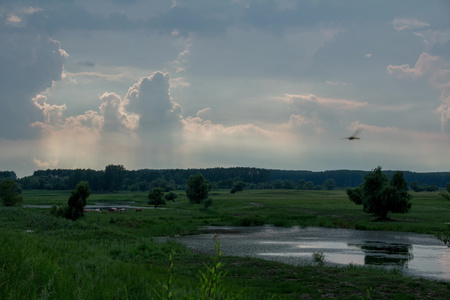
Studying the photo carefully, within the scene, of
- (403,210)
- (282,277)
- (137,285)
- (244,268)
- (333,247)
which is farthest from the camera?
(403,210)

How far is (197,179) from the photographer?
381ft

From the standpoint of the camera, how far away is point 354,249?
39469 mm

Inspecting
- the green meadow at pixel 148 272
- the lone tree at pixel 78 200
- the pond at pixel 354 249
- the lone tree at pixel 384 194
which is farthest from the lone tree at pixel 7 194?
the lone tree at pixel 384 194

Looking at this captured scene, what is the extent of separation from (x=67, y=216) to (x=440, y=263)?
146 feet

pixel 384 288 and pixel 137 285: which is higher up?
pixel 137 285

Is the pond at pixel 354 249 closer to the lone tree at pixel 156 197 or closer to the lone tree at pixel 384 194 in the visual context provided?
the lone tree at pixel 384 194

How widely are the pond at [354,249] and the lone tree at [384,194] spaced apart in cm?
1212

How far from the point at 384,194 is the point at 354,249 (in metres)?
31.3

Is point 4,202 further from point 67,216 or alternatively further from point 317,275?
point 317,275

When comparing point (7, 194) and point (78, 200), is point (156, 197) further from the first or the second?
point (78, 200)

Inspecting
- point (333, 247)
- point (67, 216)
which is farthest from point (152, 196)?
point (333, 247)

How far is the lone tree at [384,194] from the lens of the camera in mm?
65688

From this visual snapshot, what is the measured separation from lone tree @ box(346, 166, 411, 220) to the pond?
12.1 meters

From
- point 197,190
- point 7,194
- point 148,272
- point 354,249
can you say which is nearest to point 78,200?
point 354,249
